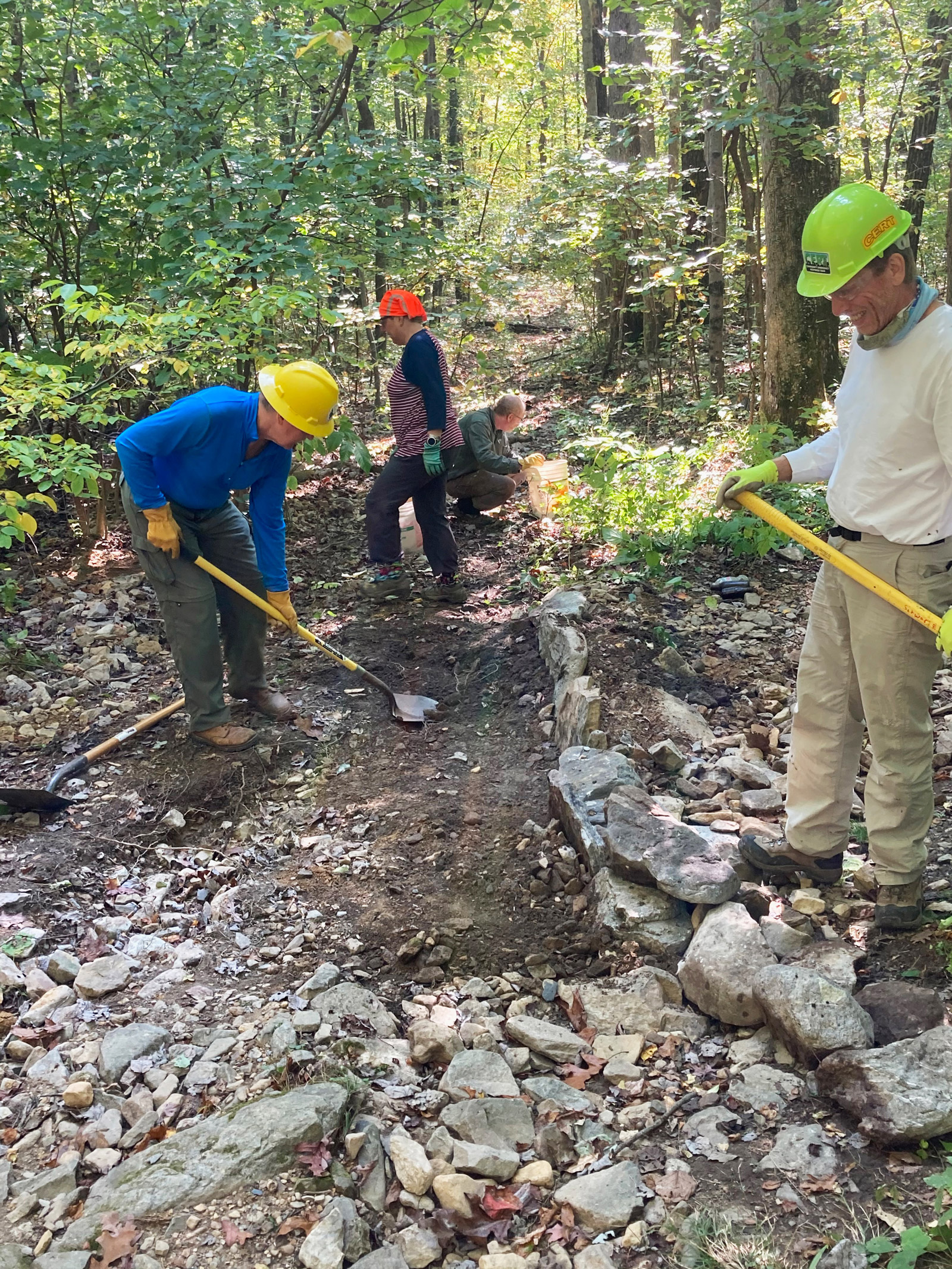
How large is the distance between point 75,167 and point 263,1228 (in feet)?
20.4

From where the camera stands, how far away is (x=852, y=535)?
8.92 feet

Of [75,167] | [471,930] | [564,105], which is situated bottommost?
[471,930]

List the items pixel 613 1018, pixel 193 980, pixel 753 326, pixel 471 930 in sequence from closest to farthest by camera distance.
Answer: pixel 613 1018 < pixel 193 980 < pixel 471 930 < pixel 753 326

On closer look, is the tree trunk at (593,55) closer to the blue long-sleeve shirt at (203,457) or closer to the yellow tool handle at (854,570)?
the blue long-sleeve shirt at (203,457)

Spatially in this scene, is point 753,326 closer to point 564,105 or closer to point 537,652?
point 537,652

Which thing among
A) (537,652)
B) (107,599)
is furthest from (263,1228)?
(107,599)

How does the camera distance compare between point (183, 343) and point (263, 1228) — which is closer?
point (263, 1228)

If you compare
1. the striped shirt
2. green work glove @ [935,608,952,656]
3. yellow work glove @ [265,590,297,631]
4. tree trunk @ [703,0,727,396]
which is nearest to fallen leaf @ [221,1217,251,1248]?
green work glove @ [935,608,952,656]

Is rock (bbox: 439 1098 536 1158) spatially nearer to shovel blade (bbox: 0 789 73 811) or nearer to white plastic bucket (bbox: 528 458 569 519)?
shovel blade (bbox: 0 789 73 811)

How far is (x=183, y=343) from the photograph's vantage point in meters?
5.56

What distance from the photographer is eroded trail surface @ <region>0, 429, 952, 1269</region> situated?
199 cm

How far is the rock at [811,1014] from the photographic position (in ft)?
7.45

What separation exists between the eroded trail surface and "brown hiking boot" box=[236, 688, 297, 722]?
0.14 metres

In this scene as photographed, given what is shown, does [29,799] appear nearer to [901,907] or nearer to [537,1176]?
[537,1176]
